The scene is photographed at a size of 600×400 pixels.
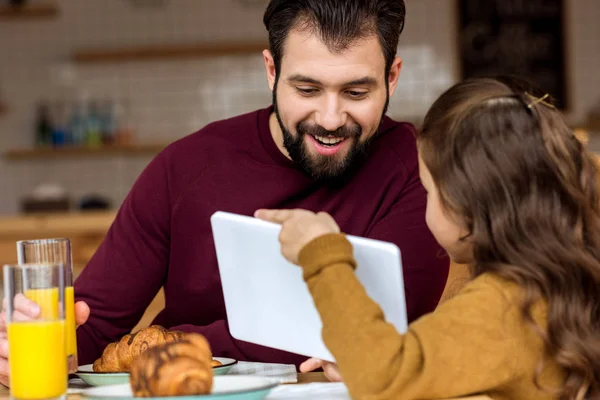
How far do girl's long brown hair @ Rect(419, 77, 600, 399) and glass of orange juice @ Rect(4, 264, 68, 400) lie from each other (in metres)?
0.50

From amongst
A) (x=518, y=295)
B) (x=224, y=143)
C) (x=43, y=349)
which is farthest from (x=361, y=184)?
(x=43, y=349)

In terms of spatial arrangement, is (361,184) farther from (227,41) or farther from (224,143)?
(227,41)

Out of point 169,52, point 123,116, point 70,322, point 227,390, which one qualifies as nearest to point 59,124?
point 123,116

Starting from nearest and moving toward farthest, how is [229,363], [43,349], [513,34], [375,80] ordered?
[43,349], [229,363], [375,80], [513,34]

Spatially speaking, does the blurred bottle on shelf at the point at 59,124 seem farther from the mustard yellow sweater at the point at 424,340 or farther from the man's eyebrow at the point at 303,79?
the mustard yellow sweater at the point at 424,340

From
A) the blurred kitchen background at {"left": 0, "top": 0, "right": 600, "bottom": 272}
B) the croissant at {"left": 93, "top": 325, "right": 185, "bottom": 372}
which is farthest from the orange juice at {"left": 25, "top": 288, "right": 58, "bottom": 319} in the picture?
the blurred kitchen background at {"left": 0, "top": 0, "right": 600, "bottom": 272}

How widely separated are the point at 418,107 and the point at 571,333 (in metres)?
3.82

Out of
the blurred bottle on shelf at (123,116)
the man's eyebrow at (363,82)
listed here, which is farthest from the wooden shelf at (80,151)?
the man's eyebrow at (363,82)

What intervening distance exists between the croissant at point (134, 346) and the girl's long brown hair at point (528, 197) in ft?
1.37

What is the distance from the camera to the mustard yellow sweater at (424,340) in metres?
1.05

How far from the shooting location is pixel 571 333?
1.14 meters

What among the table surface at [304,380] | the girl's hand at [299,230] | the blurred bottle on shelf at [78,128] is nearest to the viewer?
the girl's hand at [299,230]

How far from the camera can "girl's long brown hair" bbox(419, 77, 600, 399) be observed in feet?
3.85

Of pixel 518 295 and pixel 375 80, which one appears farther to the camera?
pixel 375 80
